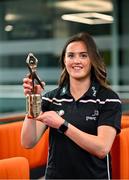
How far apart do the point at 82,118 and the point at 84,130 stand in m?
0.05

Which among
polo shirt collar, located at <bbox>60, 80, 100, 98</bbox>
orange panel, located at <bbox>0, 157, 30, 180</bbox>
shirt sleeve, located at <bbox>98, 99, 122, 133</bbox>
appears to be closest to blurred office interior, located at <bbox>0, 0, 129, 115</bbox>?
polo shirt collar, located at <bbox>60, 80, 100, 98</bbox>

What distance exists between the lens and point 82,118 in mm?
1640

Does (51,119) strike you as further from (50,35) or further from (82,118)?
(50,35)

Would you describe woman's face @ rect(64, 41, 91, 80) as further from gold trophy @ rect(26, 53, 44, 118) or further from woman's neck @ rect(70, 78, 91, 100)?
gold trophy @ rect(26, 53, 44, 118)

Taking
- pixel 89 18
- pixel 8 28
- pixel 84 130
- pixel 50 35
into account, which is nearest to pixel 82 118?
pixel 84 130

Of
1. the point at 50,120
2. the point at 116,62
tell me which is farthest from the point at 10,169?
the point at 116,62

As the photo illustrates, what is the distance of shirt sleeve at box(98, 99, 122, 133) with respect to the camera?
1619 mm

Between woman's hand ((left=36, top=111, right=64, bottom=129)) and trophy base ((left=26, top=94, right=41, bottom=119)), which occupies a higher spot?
trophy base ((left=26, top=94, right=41, bottom=119))

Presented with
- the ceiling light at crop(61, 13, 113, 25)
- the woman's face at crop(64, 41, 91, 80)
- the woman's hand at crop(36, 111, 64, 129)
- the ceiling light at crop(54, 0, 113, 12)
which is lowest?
the woman's hand at crop(36, 111, 64, 129)

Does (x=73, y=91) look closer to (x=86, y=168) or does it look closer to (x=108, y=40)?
(x=86, y=168)

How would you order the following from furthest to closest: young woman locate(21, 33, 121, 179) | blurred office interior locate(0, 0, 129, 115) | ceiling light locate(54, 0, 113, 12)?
ceiling light locate(54, 0, 113, 12)
blurred office interior locate(0, 0, 129, 115)
young woman locate(21, 33, 121, 179)

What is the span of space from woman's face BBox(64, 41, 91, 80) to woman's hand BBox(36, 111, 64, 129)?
22 centimetres

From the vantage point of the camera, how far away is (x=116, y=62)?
7.11m

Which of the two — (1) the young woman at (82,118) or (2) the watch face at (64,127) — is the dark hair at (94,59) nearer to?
(1) the young woman at (82,118)
